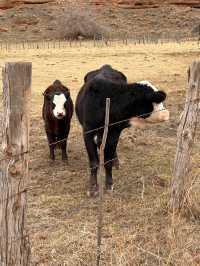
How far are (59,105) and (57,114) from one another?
0.52 feet

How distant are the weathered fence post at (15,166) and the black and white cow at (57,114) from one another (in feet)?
15.0

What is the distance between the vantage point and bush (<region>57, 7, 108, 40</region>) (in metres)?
34.0

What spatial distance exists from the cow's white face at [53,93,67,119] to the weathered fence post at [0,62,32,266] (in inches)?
179

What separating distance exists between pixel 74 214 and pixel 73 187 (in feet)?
3.43

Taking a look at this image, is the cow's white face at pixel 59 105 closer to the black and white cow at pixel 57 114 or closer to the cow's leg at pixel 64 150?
the black and white cow at pixel 57 114

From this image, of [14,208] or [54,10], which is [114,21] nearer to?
[54,10]

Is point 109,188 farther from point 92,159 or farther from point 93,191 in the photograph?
point 92,159

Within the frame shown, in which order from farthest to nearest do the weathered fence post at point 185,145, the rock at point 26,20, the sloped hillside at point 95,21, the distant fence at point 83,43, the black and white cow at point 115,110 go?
1. the rock at point 26,20
2. the sloped hillside at point 95,21
3. the distant fence at point 83,43
4. the black and white cow at point 115,110
5. the weathered fence post at point 185,145

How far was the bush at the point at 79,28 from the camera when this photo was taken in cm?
3400

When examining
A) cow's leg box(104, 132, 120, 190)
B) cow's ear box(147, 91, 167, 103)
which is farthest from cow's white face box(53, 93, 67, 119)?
cow's ear box(147, 91, 167, 103)

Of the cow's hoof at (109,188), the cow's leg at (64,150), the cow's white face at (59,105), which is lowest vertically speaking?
the cow's leg at (64,150)

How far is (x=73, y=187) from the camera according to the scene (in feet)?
23.6

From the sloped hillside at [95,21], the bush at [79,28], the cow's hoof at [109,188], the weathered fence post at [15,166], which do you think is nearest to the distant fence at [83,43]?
the bush at [79,28]

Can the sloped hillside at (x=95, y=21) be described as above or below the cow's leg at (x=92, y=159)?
below
